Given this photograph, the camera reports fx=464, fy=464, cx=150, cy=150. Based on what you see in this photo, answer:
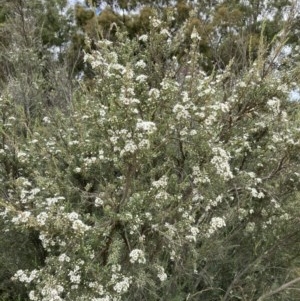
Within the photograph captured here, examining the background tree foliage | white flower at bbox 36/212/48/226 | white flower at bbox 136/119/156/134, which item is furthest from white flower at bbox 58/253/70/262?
white flower at bbox 136/119/156/134

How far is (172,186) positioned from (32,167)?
1.43 meters

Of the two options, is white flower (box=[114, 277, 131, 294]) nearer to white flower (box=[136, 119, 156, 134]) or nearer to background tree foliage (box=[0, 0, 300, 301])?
background tree foliage (box=[0, 0, 300, 301])

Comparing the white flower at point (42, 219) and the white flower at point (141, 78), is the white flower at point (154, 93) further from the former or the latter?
the white flower at point (42, 219)

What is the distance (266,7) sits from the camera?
40.2ft

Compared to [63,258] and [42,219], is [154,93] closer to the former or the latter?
[42,219]

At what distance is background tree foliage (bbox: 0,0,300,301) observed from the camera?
3.07 meters

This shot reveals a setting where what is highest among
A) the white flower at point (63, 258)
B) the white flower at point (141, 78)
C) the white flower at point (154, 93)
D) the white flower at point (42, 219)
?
the white flower at point (141, 78)

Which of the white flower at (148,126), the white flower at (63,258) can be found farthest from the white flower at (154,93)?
the white flower at (63,258)

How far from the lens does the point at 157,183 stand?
3123 mm

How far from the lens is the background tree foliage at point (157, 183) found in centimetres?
307

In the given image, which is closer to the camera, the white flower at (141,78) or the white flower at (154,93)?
the white flower at (154,93)

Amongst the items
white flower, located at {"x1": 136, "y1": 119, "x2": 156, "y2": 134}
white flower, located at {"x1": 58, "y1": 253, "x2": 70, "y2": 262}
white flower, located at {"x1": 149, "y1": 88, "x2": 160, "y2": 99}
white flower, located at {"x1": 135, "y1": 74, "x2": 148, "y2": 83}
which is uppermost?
white flower, located at {"x1": 135, "y1": 74, "x2": 148, "y2": 83}

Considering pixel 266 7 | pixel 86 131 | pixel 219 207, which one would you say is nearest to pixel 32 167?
pixel 86 131

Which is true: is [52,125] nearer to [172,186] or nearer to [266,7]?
[172,186]
